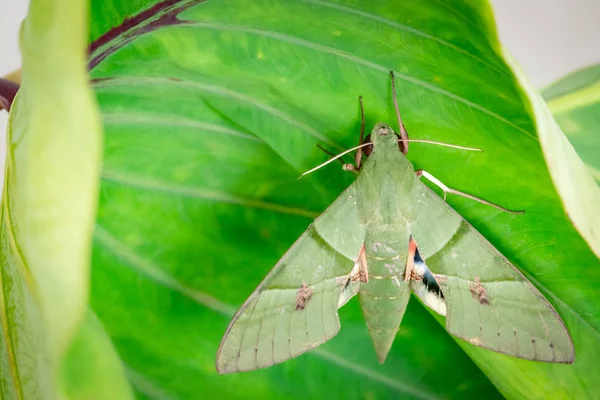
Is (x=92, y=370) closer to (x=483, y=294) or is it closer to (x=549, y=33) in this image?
(x=483, y=294)

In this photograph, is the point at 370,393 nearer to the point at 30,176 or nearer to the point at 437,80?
the point at 437,80

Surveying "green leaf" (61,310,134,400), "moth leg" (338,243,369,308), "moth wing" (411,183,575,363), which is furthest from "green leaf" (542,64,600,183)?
"green leaf" (61,310,134,400)

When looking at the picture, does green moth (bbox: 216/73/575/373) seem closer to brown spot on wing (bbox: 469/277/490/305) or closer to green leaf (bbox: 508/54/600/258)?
brown spot on wing (bbox: 469/277/490/305)

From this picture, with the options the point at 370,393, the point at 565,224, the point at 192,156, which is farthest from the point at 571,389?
the point at 192,156

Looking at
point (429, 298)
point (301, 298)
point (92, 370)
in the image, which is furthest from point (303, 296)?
point (92, 370)

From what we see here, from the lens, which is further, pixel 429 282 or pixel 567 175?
pixel 429 282
